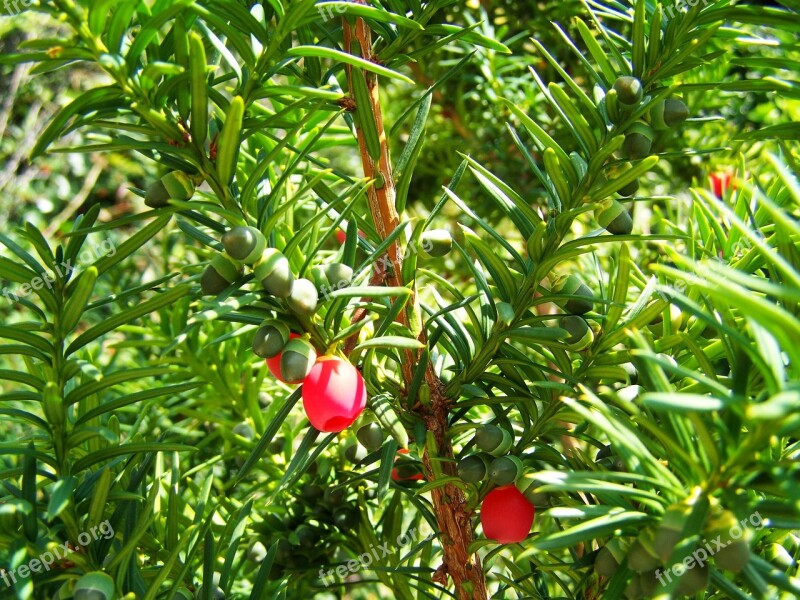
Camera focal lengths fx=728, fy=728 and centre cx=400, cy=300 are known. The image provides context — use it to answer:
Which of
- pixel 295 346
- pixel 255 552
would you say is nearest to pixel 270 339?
pixel 295 346

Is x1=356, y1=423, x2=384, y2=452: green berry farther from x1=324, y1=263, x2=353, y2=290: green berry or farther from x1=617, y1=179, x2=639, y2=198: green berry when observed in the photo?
x1=617, y1=179, x2=639, y2=198: green berry

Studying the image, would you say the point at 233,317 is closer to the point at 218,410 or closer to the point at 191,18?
the point at 191,18

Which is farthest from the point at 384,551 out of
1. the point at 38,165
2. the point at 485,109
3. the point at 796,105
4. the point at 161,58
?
the point at 38,165

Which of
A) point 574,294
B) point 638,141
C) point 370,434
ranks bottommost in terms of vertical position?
point 370,434

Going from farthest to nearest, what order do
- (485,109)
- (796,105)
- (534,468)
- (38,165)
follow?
(38,165), (485,109), (796,105), (534,468)

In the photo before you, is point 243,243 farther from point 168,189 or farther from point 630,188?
point 630,188

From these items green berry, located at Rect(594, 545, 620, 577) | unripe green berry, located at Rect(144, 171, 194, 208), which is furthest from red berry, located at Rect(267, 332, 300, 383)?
green berry, located at Rect(594, 545, 620, 577)
